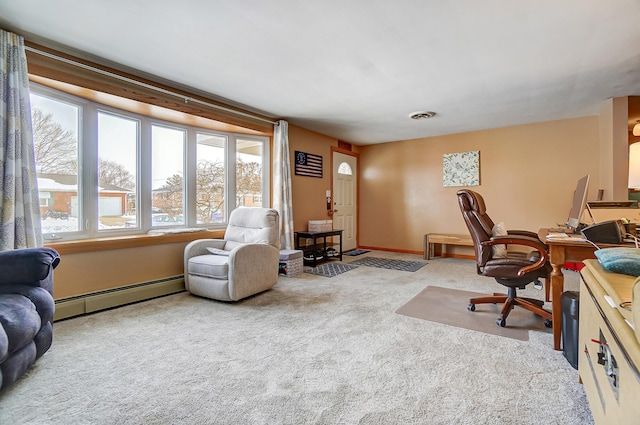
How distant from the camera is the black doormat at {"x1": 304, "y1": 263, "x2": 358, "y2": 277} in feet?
14.1

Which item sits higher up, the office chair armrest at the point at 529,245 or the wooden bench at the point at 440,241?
the office chair armrest at the point at 529,245

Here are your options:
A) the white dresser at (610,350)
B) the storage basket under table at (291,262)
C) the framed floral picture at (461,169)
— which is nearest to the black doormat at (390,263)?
the storage basket under table at (291,262)

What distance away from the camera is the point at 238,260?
116 inches

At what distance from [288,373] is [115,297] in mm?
2158

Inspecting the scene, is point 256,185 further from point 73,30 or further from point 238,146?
point 73,30

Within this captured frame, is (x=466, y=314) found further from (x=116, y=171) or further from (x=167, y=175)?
(x=116, y=171)

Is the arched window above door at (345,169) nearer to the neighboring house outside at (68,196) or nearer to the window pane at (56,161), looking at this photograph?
the neighboring house outside at (68,196)

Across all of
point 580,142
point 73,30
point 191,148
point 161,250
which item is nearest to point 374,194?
point 580,142

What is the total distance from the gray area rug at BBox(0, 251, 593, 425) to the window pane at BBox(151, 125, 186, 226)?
128 centimetres

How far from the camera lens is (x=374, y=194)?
6.63 m

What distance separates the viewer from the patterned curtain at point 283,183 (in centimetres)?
451

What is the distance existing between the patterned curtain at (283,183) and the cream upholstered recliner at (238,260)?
831mm

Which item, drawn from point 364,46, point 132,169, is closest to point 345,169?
point 364,46

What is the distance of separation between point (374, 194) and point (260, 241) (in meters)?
3.76
